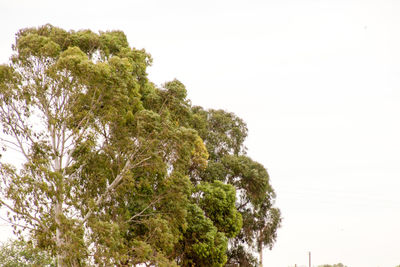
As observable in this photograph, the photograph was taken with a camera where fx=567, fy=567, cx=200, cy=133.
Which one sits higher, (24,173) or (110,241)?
(24,173)

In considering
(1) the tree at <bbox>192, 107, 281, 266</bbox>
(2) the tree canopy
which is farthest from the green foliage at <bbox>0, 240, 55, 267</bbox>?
(2) the tree canopy

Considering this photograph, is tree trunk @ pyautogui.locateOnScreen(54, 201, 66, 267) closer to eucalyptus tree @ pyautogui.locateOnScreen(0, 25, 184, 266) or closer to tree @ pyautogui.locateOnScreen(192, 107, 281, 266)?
eucalyptus tree @ pyautogui.locateOnScreen(0, 25, 184, 266)

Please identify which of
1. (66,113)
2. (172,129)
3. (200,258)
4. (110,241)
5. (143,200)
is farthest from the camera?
(200,258)

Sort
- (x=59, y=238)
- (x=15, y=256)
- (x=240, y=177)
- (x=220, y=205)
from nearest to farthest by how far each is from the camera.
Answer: (x=59, y=238) → (x=220, y=205) → (x=240, y=177) → (x=15, y=256)

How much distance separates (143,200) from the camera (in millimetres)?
24469

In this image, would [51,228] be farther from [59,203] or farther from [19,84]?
[19,84]

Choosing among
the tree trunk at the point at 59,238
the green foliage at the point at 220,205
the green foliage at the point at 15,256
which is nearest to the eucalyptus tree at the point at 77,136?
the tree trunk at the point at 59,238

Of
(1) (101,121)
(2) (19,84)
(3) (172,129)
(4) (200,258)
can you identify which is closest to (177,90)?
(3) (172,129)

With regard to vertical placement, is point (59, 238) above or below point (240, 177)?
below

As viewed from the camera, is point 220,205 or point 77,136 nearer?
point 77,136

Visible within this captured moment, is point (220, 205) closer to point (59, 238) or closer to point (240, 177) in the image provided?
point (240, 177)

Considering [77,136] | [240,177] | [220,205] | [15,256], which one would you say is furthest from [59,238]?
[15,256]

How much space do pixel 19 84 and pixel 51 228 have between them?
573 centimetres

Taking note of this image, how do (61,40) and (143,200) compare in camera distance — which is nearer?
(61,40)
